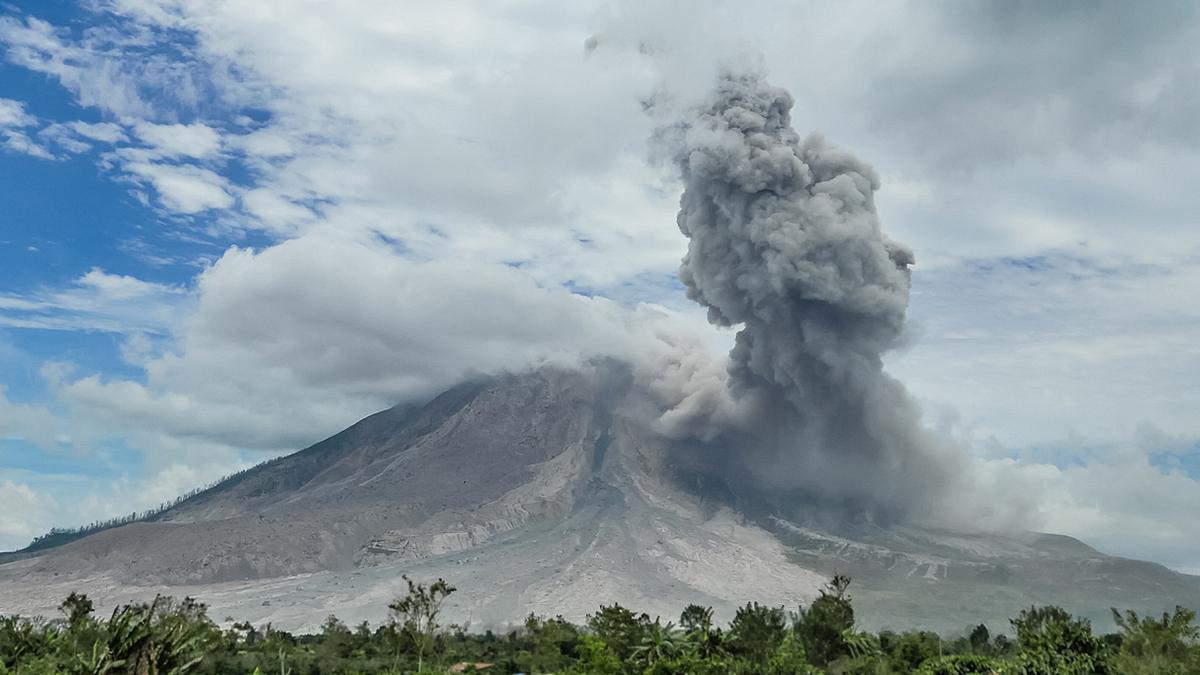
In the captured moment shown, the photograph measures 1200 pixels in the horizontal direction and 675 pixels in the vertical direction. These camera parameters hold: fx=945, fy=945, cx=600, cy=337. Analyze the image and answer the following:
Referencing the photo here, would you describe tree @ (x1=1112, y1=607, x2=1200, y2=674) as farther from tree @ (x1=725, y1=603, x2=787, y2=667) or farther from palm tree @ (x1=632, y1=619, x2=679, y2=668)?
palm tree @ (x1=632, y1=619, x2=679, y2=668)

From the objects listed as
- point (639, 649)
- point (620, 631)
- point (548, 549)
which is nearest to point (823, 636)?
point (620, 631)

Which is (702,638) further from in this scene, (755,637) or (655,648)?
(655,648)

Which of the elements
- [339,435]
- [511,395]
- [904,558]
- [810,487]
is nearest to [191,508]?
[339,435]

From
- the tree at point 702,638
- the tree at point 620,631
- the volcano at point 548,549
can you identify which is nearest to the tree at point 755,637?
the tree at point 702,638

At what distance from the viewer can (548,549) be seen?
11850 cm

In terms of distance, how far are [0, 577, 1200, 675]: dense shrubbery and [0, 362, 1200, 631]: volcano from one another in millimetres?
38751

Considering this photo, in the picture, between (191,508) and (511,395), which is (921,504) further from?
(191,508)

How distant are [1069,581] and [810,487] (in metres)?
32.8

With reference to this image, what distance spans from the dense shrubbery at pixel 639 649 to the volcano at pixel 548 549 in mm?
38751

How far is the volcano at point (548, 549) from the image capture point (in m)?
101

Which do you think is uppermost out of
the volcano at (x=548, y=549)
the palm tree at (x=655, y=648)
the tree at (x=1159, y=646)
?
the volcano at (x=548, y=549)

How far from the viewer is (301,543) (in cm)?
12212

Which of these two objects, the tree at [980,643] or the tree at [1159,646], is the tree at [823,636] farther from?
the tree at [980,643]

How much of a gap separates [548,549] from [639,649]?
3221 inches
